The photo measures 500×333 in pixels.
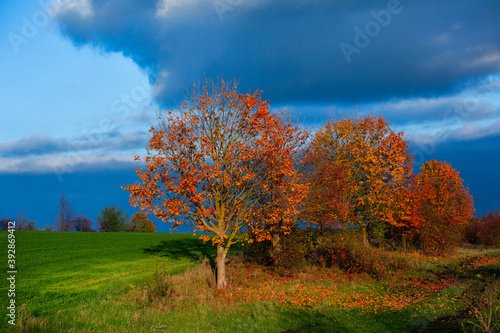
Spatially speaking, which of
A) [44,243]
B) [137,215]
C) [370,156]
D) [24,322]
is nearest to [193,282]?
[24,322]

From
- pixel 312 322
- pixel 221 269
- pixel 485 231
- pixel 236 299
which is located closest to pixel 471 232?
pixel 485 231

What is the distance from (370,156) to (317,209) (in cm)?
1247

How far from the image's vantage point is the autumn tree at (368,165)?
31.4m

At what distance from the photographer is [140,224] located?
74062mm

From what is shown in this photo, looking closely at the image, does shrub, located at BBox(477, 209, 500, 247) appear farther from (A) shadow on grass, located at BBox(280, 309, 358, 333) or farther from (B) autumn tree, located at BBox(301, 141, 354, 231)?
(A) shadow on grass, located at BBox(280, 309, 358, 333)

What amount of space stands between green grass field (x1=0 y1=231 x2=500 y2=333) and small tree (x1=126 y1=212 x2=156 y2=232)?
159 ft

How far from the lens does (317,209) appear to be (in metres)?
22.2

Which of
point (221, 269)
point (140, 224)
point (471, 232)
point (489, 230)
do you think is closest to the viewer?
point (221, 269)

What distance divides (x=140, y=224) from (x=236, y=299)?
63.2 meters

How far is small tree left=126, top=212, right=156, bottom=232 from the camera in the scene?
73375mm

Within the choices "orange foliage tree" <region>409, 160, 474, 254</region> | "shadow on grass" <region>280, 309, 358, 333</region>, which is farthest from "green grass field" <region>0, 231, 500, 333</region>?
"orange foliage tree" <region>409, 160, 474, 254</region>

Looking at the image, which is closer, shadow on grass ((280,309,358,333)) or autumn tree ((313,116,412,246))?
shadow on grass ((280,309,358,333))

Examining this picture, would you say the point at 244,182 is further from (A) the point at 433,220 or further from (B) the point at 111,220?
(B) the point at 111,220

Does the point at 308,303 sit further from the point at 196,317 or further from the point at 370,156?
the point at 370,156
